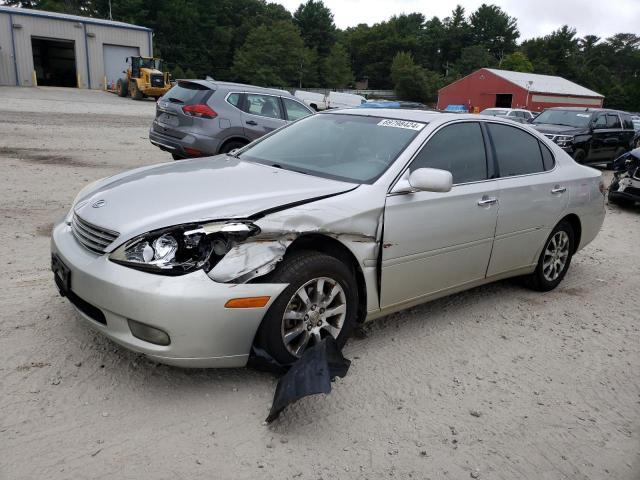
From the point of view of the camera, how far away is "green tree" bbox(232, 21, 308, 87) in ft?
225

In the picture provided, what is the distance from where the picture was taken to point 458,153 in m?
4.09

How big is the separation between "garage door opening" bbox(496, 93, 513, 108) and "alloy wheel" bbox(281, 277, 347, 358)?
4995 centimetres

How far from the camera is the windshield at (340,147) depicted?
3.71 metres

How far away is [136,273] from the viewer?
278 cm

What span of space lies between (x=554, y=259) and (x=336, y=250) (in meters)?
2.76

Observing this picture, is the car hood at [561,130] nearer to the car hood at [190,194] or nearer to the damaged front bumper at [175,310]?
the car hood at [190,194]

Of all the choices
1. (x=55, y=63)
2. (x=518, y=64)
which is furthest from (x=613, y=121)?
(x=518, y=64)

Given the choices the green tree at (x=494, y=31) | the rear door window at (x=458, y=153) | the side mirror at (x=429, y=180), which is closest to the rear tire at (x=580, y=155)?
the rear door window at (x=458, y=153)

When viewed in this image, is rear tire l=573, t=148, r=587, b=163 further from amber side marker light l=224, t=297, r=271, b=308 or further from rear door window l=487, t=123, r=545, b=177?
amber side marker light l=224, t=297, r=271, b=308

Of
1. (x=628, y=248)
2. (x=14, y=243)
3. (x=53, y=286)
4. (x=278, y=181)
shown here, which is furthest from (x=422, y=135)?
(x=628, y=248)

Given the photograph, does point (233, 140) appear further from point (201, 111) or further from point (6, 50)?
point (6, 50)

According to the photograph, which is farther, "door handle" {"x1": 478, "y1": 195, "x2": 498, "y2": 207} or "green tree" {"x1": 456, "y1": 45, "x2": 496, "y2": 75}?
"green tree" {"x1": 456, "y1": 45, "x2": 496, "y2": 75}

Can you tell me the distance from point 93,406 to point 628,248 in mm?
6881

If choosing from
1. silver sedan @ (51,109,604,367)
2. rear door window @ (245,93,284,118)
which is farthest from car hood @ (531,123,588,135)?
silver sedan @ (51,109,604,367)
